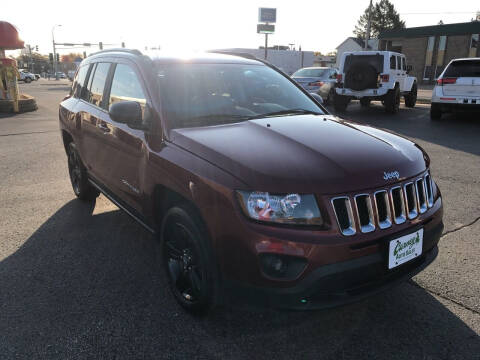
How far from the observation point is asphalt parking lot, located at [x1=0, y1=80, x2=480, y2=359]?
7.95 feet

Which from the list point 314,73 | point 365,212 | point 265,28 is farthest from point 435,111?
point 265,28

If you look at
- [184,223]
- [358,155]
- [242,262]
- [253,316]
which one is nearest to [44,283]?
[184,223]

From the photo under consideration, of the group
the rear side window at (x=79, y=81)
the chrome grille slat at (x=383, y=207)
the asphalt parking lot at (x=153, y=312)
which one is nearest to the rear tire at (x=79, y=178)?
the asphalt parking lot at (x=153, y=312)

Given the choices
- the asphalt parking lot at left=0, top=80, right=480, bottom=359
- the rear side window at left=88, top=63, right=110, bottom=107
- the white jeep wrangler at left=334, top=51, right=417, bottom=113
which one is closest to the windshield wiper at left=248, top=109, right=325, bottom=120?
the asphalt parking lot at left=0, top=80, right=480, bottom=359

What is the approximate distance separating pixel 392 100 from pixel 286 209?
12670 mm

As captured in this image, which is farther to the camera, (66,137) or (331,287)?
(66,137)

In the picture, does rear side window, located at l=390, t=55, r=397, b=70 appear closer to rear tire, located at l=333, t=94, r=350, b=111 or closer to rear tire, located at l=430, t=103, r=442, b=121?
rear tire, located at l=333, t=94, r=350, b=111

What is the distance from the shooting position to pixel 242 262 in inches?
84.7

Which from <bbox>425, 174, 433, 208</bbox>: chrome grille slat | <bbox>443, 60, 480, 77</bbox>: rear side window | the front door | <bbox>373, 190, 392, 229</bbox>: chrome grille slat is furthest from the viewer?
<bbox>443, 60, 480, 77</bbox>: rear side window

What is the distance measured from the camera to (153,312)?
278 centimetres

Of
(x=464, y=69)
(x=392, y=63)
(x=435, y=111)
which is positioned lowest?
(x=435, y=111)

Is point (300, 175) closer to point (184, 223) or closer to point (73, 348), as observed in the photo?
point (184, 223)

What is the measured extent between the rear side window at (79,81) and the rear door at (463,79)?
32.8 feet

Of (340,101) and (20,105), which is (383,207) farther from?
(20,105)
